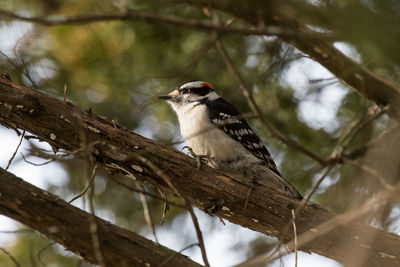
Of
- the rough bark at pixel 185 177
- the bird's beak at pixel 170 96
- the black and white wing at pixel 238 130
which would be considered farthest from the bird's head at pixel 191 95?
the rough bark at pixel 185 177

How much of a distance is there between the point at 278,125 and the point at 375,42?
3.53 meters

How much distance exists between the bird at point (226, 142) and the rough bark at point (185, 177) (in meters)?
0.86

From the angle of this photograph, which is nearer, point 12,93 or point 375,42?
point 375,42

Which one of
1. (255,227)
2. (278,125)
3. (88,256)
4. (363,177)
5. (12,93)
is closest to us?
(88,256)

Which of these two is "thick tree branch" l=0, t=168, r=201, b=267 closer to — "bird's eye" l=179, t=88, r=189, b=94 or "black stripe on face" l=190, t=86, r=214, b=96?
"bird's eye" l=179, t=88, r=189, b=94

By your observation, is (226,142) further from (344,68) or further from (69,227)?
(69,227)

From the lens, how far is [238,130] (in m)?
5.47

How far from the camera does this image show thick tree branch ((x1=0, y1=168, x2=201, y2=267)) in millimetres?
3207

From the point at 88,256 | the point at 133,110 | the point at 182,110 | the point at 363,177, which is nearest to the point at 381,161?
the point at 363,177

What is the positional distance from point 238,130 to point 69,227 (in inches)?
107

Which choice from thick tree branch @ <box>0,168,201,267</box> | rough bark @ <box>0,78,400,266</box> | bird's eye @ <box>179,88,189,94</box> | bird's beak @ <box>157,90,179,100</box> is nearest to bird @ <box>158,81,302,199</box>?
bird's beak @ <box>157,90,179,100</box>

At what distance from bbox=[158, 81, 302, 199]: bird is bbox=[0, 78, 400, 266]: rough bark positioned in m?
0.86

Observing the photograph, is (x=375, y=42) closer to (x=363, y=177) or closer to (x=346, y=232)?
(x=363, y=177)

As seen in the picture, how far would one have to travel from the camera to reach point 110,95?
5.96m
